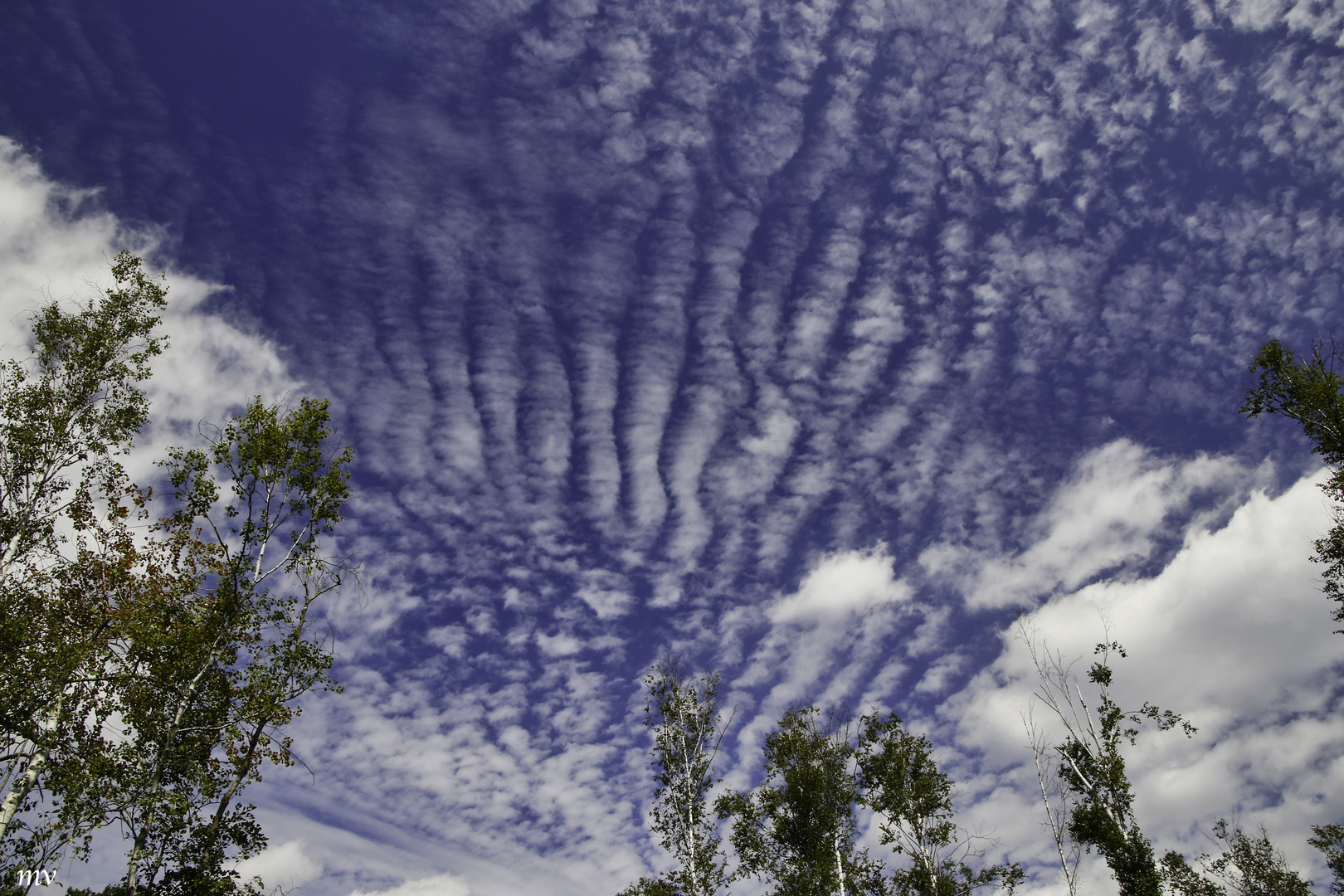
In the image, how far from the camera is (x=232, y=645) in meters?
14.8

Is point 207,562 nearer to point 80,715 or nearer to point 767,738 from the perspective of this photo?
point 80,715

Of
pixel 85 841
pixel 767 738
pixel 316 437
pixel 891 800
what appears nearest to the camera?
pixel 85 841

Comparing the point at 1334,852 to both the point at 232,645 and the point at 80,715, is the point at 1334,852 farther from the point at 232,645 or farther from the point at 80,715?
the point at 80,715

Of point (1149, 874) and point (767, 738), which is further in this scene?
point (767, 738)

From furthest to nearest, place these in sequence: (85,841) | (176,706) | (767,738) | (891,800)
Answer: (767,738) < (891,800) < (176,706) < (85,841)

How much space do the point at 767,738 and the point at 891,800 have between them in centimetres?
580

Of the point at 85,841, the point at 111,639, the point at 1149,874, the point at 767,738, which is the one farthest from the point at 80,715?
the point at 1149,874

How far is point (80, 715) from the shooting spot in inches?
511

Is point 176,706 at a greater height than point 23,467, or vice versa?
point 23,467

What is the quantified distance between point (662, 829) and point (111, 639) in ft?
64.4

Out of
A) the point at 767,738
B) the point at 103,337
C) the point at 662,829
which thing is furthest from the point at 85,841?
the point at 767,738

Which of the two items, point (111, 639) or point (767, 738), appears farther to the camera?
point (767, 738)

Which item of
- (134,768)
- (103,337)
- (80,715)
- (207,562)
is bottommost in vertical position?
(134,768)

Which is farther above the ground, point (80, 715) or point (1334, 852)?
point (1334, 852)
